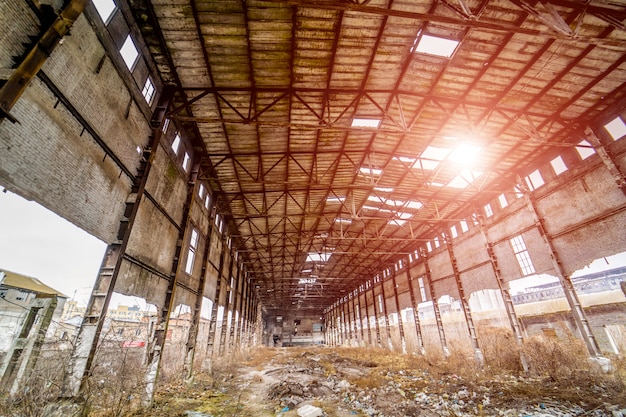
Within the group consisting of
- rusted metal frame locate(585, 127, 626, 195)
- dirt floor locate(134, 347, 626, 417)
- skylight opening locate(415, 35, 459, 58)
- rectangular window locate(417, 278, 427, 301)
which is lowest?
dirt floor locate(134, 347, 626, 417)

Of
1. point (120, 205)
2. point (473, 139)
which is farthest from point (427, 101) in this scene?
point (120, 205)

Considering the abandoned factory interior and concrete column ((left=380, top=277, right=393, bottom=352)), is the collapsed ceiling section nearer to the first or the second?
the abandoned factory interior

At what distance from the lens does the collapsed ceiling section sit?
588 centimetres

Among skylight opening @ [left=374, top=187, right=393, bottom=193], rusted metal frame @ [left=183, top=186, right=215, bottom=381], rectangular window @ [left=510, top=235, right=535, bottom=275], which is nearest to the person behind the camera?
rusted metal frame @ [left=183, top=186, right=215, bottom=381]

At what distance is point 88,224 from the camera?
5.12 meters

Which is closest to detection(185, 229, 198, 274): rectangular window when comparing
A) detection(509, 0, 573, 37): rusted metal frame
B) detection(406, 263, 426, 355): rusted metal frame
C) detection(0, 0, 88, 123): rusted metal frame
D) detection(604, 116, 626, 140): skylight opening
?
detection(0, 0, 88, 123): rusted metal frame

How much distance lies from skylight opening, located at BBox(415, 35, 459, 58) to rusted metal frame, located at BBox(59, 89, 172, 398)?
7728 mm

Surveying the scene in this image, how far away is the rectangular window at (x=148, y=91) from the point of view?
7.11 m

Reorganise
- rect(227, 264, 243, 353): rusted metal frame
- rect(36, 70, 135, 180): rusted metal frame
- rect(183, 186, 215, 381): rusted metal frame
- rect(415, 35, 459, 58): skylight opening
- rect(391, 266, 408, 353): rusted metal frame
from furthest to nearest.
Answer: rect(391, 266, 408, 353): rusted metal frame < rect(227, 264, 243, 353): rusted metal frame < rect(183, 186, 215, 381): rusted metal frame < rect(415, 35, 459, 58): skylight opening < rect(36, 70, 135, 180): rusted metal frame

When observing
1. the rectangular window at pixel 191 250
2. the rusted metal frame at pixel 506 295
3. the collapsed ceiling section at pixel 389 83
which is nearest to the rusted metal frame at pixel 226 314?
the rectangular window at pixel 191 250

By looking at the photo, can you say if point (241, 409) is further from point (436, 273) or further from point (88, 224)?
point (436, 273)

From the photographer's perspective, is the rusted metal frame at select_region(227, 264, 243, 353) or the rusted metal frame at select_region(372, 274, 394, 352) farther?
the rusted metal frame at select_region(372, 274, 394, 352)

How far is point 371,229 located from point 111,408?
1539cm

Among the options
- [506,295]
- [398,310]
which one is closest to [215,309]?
[506,295]
